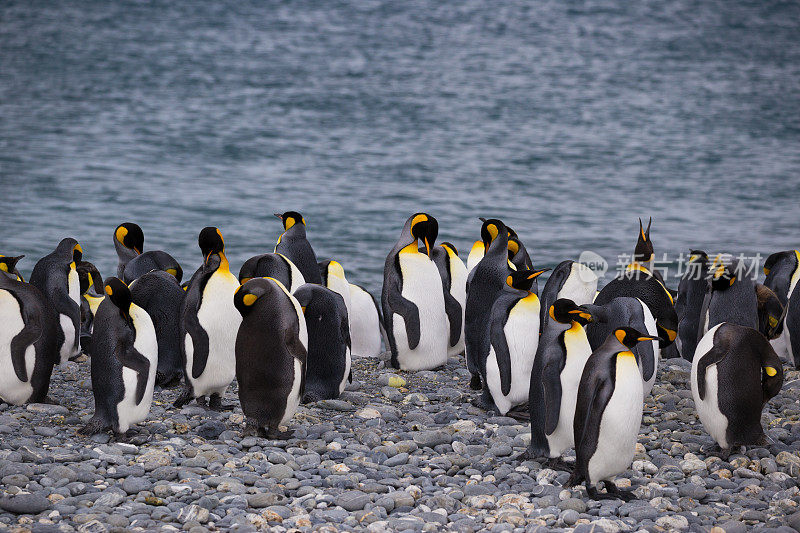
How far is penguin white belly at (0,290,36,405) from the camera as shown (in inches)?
190

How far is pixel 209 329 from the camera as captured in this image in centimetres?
499

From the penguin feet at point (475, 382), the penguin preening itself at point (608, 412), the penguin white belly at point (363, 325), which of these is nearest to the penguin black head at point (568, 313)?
the penguin preening itself at point (608, 412)

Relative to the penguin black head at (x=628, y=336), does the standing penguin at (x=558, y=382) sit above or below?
below

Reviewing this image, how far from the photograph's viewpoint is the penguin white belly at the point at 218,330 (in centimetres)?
500

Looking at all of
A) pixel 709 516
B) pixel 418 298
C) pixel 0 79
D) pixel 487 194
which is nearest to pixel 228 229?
pixel 487 194

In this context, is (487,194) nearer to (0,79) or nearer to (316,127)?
(316,127)

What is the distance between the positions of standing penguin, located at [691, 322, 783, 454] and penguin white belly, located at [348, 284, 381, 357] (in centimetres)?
249

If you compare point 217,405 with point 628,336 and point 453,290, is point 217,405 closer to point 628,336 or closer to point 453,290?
point 453,290

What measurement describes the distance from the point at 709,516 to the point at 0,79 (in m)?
37.2

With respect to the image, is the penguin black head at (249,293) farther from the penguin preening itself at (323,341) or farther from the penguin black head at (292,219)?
the penguin black head at (292,219)

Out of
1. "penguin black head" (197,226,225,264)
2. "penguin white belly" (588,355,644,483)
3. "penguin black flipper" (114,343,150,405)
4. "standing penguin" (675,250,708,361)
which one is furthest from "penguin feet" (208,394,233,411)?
"standing penguin" (675,250,708,361)

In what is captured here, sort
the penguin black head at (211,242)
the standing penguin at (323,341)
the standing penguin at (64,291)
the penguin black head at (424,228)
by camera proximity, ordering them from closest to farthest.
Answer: the penguin black head at (211,242) < the standing penguin at (323,341) < the standing penguin at (64,291) < the penguin black head at (424,228)

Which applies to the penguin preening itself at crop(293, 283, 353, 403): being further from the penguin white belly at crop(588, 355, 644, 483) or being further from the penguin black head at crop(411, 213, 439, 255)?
the penguin white belly at crop(588, 355, 644, 483)

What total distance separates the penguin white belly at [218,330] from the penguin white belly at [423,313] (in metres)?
1.26
